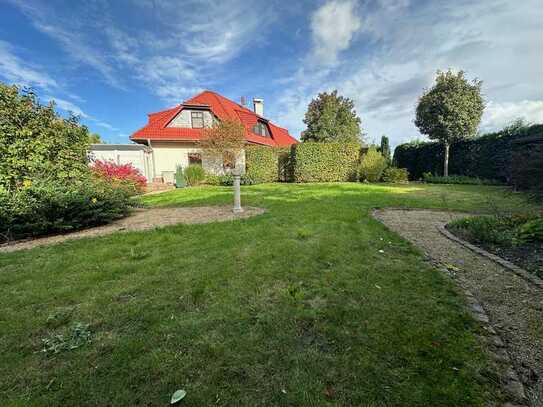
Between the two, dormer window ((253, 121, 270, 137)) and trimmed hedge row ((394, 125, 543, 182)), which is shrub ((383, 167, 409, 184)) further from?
dormer window ((253, 121, 270, 137))

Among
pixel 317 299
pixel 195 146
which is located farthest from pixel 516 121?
pixel 195 146

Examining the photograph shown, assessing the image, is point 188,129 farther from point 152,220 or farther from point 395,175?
point 395,175

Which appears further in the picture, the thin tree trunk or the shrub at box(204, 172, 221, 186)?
the shrub at box(204, 172, 221, 186)

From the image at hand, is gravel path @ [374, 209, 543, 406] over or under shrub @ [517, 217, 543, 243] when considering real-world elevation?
under

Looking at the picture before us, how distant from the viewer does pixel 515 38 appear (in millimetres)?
6121

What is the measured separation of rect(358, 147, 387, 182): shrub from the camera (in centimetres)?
1434

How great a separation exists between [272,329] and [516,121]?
58.8ft

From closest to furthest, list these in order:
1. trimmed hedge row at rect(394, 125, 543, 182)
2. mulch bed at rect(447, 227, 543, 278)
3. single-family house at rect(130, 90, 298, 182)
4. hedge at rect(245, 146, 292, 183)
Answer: mulch bed at rect(447, 227, 543, 278) → trimmed hedge row at rect(394, 125, 543, 182) → hedge at rect(245, 146, 292, 183) → single-family house at rect(130, 90, 298, 182)

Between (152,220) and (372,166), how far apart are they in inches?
493

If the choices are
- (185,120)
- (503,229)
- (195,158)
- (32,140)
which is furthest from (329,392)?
(185,120)

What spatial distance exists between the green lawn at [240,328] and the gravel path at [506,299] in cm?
20

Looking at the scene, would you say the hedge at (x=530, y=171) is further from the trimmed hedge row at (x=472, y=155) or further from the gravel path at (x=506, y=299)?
the trimmed hedge row at (x=472, y=155)

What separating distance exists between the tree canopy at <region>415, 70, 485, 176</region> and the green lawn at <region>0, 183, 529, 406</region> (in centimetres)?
1431

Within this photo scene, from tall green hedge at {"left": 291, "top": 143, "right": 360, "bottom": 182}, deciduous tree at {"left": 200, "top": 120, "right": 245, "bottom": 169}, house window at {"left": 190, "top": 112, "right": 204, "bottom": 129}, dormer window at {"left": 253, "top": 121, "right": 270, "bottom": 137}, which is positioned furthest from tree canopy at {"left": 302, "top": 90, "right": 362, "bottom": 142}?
deciduous tree at {"left": 200, "top": 120, "right": 245, "bottom": 169}
